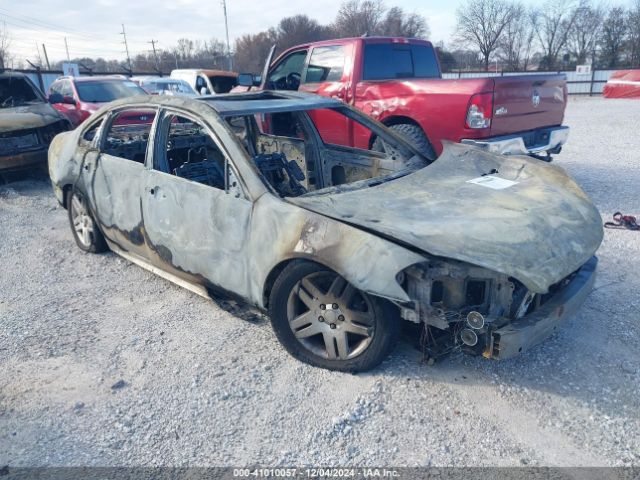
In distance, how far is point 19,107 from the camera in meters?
8.25

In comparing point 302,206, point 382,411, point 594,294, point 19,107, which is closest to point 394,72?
point 594,294

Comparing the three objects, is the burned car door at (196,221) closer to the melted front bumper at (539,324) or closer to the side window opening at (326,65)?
the melted front bumper at (539,324)

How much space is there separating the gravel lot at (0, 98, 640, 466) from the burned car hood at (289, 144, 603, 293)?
75 centimetres

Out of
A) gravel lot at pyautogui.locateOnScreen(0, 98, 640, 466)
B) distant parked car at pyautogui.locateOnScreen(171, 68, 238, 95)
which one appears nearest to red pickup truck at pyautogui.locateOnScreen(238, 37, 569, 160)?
gravel lot at pyautogui.locateOnScreen(0, 98, 640, 466)

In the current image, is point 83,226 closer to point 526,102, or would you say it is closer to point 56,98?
point 56,98

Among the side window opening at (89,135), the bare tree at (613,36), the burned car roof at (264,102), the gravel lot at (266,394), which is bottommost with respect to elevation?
the gravel lot at (266,394)

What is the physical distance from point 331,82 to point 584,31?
5344 cm

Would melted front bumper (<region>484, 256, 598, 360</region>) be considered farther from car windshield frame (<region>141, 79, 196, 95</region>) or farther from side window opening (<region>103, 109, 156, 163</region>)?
car windshield frame (<region>141, 79, 196, 95</region>)

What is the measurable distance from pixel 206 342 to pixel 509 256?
207 centimetres

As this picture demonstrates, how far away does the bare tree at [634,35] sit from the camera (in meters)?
38.9

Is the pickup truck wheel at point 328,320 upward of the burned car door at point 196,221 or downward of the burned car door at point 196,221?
downward

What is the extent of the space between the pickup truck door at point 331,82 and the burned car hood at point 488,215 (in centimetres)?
290

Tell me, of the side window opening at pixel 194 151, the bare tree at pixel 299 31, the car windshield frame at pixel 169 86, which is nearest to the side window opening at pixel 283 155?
the side window opening at pixel 194 151

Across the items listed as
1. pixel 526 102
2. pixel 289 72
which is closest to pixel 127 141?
pixel 289 72
